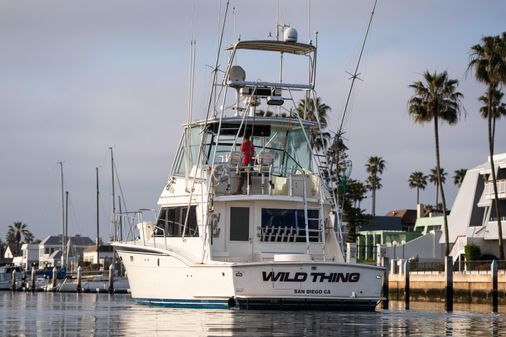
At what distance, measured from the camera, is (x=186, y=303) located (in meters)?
29.5

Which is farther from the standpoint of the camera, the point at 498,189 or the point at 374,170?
the point at 374,170

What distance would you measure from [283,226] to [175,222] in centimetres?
337

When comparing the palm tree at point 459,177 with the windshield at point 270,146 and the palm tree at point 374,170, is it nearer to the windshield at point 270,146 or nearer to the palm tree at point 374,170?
the palm tree at point 374,170

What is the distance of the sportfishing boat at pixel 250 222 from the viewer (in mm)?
27453

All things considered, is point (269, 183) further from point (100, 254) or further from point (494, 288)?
point (100, 254)

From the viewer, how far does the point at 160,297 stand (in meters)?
31.2

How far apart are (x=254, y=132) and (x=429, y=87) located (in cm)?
3118

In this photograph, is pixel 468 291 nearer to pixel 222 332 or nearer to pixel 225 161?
pixel 225 161

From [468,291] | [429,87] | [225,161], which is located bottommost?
[468,291]

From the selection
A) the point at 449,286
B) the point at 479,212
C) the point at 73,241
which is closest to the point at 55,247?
the point at 73,241

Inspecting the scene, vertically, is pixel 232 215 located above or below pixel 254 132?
below

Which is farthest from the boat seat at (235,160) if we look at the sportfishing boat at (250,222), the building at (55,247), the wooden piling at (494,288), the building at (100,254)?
the building at (55,247)

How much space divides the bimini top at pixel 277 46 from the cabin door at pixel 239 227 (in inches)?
187

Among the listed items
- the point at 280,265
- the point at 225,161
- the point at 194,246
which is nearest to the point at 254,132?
the point at 225,161
